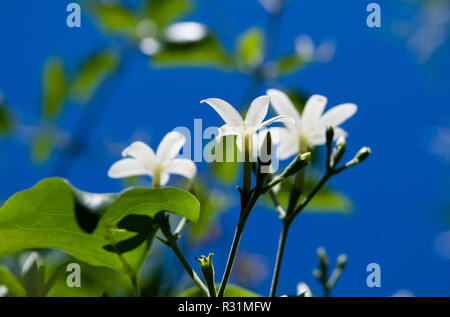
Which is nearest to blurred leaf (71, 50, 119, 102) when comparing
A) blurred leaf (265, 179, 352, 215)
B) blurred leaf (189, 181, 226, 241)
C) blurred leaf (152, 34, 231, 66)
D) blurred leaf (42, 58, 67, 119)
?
blurred leaf (42, 58, 67, 119)

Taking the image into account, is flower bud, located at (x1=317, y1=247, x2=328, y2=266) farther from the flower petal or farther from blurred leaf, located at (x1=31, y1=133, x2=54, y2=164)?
blurred leaf, located at (x1=31, y1=133, x2=54, y2=164)

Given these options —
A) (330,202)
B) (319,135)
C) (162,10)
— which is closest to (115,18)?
(162,10)

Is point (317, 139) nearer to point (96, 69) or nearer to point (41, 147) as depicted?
point (96, 69)

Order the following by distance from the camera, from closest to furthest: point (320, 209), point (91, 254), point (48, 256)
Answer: point (91, 254), point (48, 256), point (320, 209)

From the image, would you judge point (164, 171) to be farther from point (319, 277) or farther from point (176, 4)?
point (176, 4)
